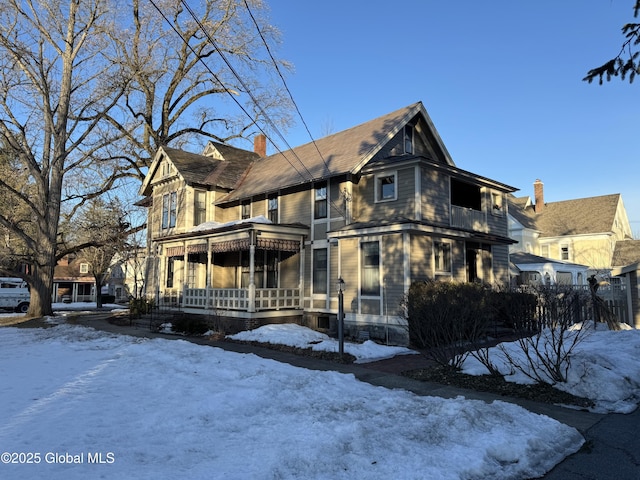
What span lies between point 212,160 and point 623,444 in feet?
75.8

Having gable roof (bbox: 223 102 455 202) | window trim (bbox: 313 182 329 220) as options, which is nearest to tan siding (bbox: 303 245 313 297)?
window trim (bbox: 313 182 329 220)

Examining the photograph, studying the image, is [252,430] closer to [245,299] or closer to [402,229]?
[402,229]

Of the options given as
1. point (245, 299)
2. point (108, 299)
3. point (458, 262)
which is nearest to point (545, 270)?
point (458, 262)

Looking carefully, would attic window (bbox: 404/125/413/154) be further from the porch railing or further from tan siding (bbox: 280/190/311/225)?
the porch railing

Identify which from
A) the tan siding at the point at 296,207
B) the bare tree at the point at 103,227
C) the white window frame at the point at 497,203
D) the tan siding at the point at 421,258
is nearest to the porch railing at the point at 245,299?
the tan siding at the point at 296,207

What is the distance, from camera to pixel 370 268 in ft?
51.4

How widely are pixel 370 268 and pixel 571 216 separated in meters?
Answer: 33.3

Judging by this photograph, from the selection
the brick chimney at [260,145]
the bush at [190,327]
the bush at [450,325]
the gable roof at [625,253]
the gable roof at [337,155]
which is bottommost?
the bush at [190,327]

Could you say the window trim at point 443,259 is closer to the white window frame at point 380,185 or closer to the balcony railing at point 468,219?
the balcony railing at point 468,219

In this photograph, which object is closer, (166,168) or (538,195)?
(166,168)

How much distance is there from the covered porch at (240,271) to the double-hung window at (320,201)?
33.3 inches

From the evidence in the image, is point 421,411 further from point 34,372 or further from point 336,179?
point 336,179

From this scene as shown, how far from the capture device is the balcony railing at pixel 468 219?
679 inches

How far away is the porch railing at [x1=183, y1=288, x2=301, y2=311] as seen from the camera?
17.2 m
